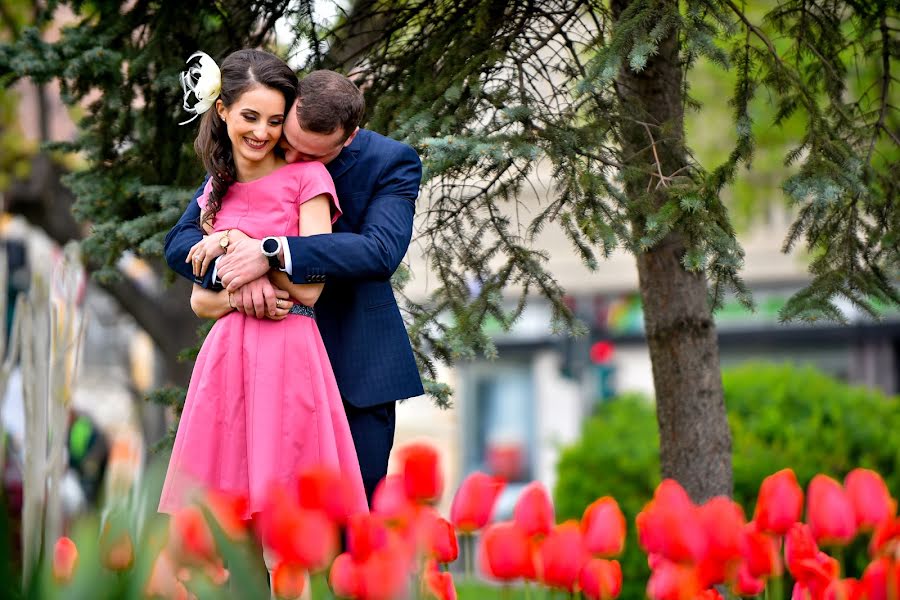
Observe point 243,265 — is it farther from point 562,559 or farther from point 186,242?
point 562,559

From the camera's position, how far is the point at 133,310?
975 centimetres

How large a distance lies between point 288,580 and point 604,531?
574 mm

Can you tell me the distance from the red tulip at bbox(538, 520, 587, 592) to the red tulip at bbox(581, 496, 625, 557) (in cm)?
11

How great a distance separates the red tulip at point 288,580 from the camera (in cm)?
169

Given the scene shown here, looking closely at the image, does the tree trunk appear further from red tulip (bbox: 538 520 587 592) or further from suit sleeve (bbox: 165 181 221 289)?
red tulip (bbox: 538 520 587 592)

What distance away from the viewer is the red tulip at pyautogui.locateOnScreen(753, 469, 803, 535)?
7.06 ft

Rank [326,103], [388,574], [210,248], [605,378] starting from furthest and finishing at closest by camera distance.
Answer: [605,378] < [210,248] < [326,103] < [388,574]

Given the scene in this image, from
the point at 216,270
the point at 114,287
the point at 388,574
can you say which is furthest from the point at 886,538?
the point at 114,287

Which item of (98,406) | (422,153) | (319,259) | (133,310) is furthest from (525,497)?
(98,406)

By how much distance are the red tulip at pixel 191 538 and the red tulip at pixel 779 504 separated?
934 millimetres

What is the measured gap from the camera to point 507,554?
1.96m

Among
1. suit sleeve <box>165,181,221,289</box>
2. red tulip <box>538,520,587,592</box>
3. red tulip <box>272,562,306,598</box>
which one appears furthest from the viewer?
suit sleeve <box>165,181,221,289</box>

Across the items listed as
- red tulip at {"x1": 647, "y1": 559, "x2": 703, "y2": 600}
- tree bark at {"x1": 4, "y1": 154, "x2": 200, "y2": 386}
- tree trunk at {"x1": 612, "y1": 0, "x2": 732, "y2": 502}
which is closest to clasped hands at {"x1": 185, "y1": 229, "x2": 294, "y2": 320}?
red tulip at {"x1": 647, "y1": 559, "x2": 703, "y2": 600}

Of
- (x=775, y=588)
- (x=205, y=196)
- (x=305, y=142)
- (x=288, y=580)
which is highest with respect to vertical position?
(x=305, y=142)
